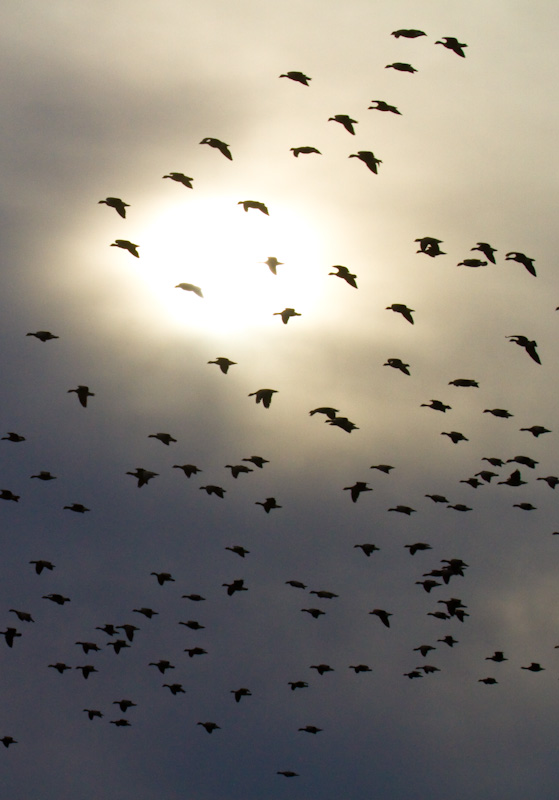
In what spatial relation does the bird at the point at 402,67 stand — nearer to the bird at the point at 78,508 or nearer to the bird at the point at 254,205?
the bird at the point at 254,205

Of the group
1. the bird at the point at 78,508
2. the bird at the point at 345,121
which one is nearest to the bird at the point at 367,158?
the bird at the point at 345,121

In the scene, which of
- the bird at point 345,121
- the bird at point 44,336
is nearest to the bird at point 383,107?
the bird at point 345,121

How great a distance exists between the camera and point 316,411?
330 feet

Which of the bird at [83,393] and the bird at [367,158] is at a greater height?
the bird at [367,158]

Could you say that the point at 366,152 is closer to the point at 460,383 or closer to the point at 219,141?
the point at 219,141

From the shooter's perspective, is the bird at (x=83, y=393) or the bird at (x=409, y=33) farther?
the bird at (x=83, y=393)

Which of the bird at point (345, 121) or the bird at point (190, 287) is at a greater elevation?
the bird at point (345, 121)

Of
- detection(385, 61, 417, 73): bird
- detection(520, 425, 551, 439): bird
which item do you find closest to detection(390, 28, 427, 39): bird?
detection(385, 61, 417, 73): bird

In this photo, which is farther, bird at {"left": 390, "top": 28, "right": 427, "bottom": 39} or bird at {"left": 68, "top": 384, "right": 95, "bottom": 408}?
bird at {"left": 68, "top": 384, "right": 95, "bottom": 408}

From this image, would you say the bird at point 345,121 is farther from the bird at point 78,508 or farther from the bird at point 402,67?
the bird at point 78,508

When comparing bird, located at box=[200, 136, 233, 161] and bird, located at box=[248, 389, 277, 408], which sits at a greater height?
bird, located at box=[200, 136, 233, 161]

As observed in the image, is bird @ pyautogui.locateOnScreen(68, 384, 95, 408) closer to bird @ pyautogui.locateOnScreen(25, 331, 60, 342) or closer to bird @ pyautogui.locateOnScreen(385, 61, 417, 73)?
bird @ pyautogui.locateOnScreen(25, 331, 60, 342)

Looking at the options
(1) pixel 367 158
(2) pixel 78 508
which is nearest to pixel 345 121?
(1) pixel 367 158

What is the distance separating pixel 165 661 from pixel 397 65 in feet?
178
